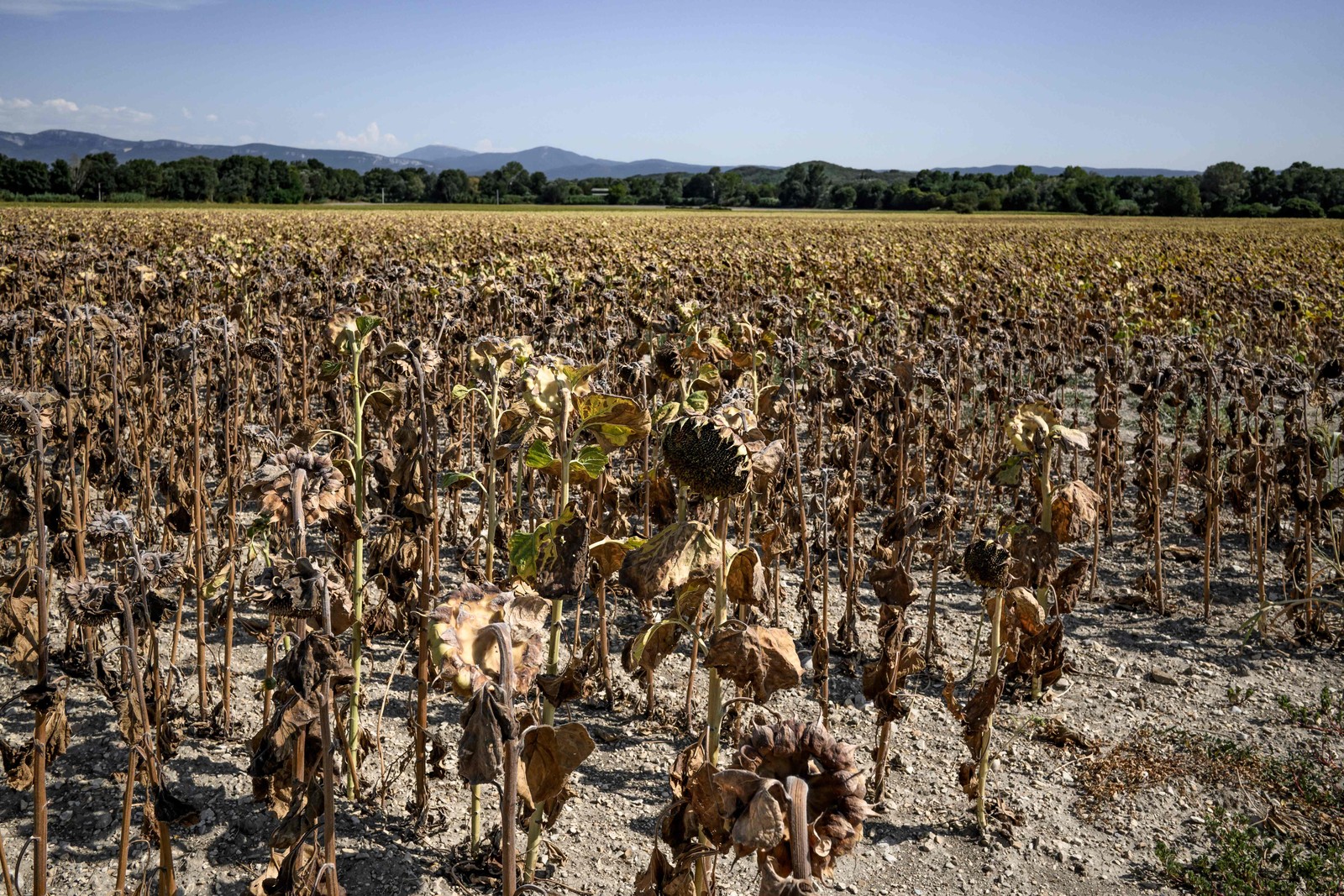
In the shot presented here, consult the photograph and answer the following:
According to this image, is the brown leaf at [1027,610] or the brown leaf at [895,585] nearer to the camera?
the brown leaf at [1027,610]

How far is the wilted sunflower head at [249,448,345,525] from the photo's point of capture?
2.26m

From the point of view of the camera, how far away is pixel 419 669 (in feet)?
9.77

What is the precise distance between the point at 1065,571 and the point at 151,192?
93.2 m

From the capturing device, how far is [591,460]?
9.25 feet

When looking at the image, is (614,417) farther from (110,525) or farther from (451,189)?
(451,189)

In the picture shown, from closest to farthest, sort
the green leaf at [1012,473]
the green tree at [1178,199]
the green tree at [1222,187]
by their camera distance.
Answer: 1. the green leaf at [1012,473]
2. the green tree at [1178,199]
3. the green tree at [1222,187]

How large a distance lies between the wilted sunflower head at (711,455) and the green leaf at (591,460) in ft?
2.46

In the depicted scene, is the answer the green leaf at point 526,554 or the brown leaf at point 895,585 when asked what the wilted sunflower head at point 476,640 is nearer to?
the green leaf at point 526,554

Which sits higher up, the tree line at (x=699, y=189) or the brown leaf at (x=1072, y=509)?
the tree line at (x=699, y=189)

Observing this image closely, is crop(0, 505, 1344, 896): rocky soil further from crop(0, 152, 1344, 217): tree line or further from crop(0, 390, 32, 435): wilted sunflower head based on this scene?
crop(0, 152, 1344, 217): tree line

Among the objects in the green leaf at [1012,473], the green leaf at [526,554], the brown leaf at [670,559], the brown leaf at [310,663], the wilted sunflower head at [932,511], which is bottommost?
the wilted sunflower head at [932,511]

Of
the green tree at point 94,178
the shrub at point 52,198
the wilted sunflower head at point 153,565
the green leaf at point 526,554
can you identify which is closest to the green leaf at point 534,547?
the green leaf at point 526,554

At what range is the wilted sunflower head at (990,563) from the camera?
3.40 m

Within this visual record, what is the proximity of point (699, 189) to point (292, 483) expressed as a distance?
115970mm
